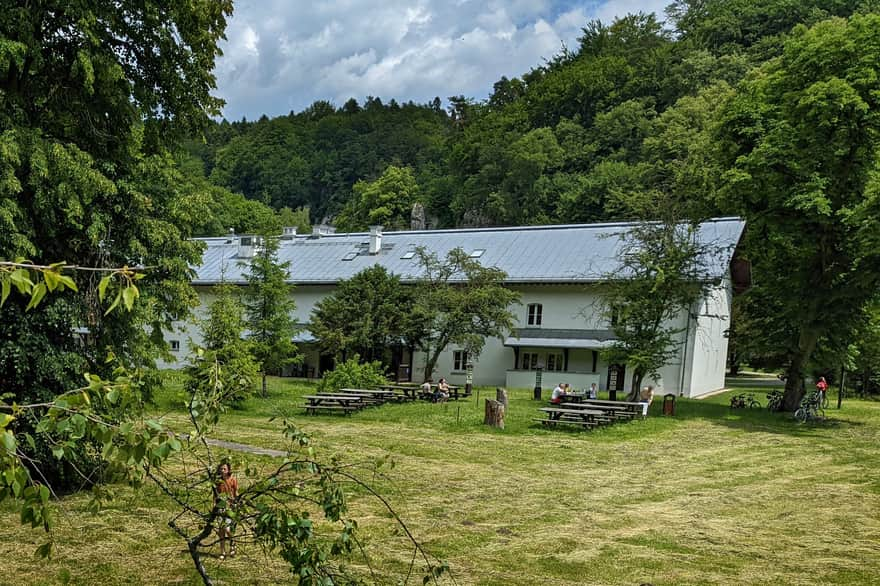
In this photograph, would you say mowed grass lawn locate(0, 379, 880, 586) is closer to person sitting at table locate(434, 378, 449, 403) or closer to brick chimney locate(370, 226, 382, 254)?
person sitting at table locate(434, 378, 449, 403)

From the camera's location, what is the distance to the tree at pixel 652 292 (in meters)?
27.7

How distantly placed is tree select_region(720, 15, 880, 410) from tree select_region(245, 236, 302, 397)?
18.2 metres

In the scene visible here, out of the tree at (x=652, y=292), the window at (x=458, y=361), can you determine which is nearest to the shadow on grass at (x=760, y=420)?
the tree at (x=652, y=292)

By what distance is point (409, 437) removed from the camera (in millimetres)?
21672

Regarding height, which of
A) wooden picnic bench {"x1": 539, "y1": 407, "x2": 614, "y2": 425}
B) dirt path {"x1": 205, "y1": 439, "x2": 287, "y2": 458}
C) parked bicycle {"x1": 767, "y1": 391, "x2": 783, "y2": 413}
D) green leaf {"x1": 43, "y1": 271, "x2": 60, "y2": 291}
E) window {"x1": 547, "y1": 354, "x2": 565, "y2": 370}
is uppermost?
green leaf {"x1": 43, "y1": 271, "x2": 60, "y2": 291}

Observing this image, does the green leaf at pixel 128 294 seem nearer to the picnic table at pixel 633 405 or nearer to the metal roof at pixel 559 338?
the picnic table at pixel 633 405

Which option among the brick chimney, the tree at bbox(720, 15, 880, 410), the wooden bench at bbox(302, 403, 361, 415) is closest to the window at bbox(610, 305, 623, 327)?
the tree at bbox(720, 15, 880, 410)

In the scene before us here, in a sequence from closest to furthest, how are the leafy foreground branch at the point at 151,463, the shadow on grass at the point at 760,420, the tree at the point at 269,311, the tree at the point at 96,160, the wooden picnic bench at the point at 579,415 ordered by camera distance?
1. the leafy foreground branch at the point at 151,463
2. the tree at the point at 96,160
3. the wooden picnic bench at the point at 579,415
4. the shadow on grass at the point at 760,420
5. the tree at the point at 269,311

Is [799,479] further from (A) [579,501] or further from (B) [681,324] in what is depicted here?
(B) [681,324]

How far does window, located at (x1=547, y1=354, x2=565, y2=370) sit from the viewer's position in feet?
128

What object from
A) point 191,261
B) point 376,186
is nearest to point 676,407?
point 191,261

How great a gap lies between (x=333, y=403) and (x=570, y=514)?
14990 mm

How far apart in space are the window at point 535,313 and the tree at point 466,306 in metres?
3.94

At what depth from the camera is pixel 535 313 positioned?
40562 mm
